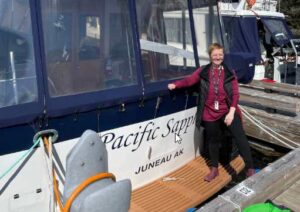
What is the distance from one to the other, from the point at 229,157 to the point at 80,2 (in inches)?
107

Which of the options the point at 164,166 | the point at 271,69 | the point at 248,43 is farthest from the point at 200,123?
the point at 271,69

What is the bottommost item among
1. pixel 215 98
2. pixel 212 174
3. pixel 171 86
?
pixel 212 174

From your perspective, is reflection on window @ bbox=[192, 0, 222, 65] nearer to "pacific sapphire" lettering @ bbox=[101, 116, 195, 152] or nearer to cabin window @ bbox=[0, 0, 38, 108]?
"pacific sapphire" lettering @ bbox=[101, 116, 195, 152]

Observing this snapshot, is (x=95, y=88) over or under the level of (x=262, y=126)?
over

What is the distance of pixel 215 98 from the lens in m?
4.29

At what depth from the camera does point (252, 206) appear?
10.1 feet

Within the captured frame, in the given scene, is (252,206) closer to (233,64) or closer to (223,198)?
(223,198)

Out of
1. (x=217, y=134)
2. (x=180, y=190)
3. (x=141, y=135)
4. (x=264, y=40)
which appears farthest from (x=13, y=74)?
(x=264, y=40)

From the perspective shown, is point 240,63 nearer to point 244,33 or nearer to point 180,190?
point 180,190

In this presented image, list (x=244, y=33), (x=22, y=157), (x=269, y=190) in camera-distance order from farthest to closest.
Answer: (x=244, y=33) < (x=269, y=190) < (x=22, y=157)

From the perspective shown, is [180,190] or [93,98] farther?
[180,190]

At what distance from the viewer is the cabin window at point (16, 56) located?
3.00 metres

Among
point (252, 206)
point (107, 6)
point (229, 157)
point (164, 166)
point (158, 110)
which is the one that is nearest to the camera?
point (252, 206)

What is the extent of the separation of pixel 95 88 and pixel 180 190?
1.44 m
